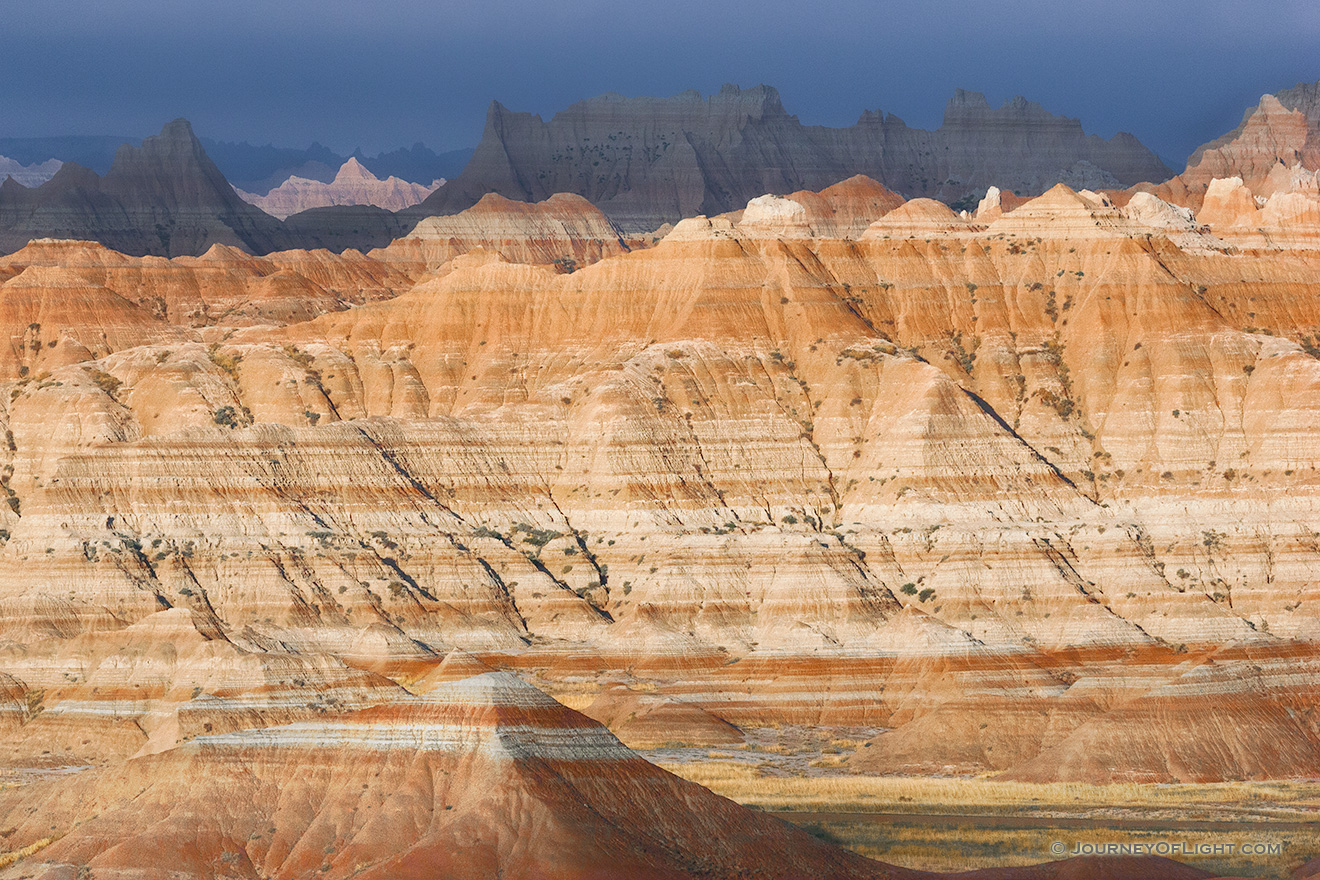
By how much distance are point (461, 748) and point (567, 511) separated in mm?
66370

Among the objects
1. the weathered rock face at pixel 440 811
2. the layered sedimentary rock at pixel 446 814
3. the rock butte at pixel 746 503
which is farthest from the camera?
the rock butte at pixel 746 503

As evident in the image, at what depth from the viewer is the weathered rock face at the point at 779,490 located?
395 feet

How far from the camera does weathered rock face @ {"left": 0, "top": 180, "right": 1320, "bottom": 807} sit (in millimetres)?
120500

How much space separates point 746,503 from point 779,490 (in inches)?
95.8

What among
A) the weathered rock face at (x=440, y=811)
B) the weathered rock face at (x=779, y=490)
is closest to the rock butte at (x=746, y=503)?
the weathered rock face at (x=779, y=490)

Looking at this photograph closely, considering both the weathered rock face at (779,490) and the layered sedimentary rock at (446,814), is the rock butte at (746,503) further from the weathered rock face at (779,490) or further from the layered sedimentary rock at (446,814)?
the layered sedimentary rock at (446,814)

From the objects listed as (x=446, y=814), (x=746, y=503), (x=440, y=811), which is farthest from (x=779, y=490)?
(x=446, y=814)

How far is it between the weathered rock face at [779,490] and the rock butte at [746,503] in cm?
26

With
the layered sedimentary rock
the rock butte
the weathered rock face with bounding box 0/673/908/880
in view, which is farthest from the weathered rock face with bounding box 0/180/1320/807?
the weathered rock face with bounding box 0/673/908/880

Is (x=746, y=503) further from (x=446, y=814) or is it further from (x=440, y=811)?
(x=446, y=814)

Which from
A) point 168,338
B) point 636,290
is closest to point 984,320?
point 636,290

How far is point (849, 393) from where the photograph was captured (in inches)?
5955

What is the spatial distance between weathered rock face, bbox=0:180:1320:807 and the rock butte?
0.26 metres

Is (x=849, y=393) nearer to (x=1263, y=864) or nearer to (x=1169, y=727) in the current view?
(x=1169, y=727)
